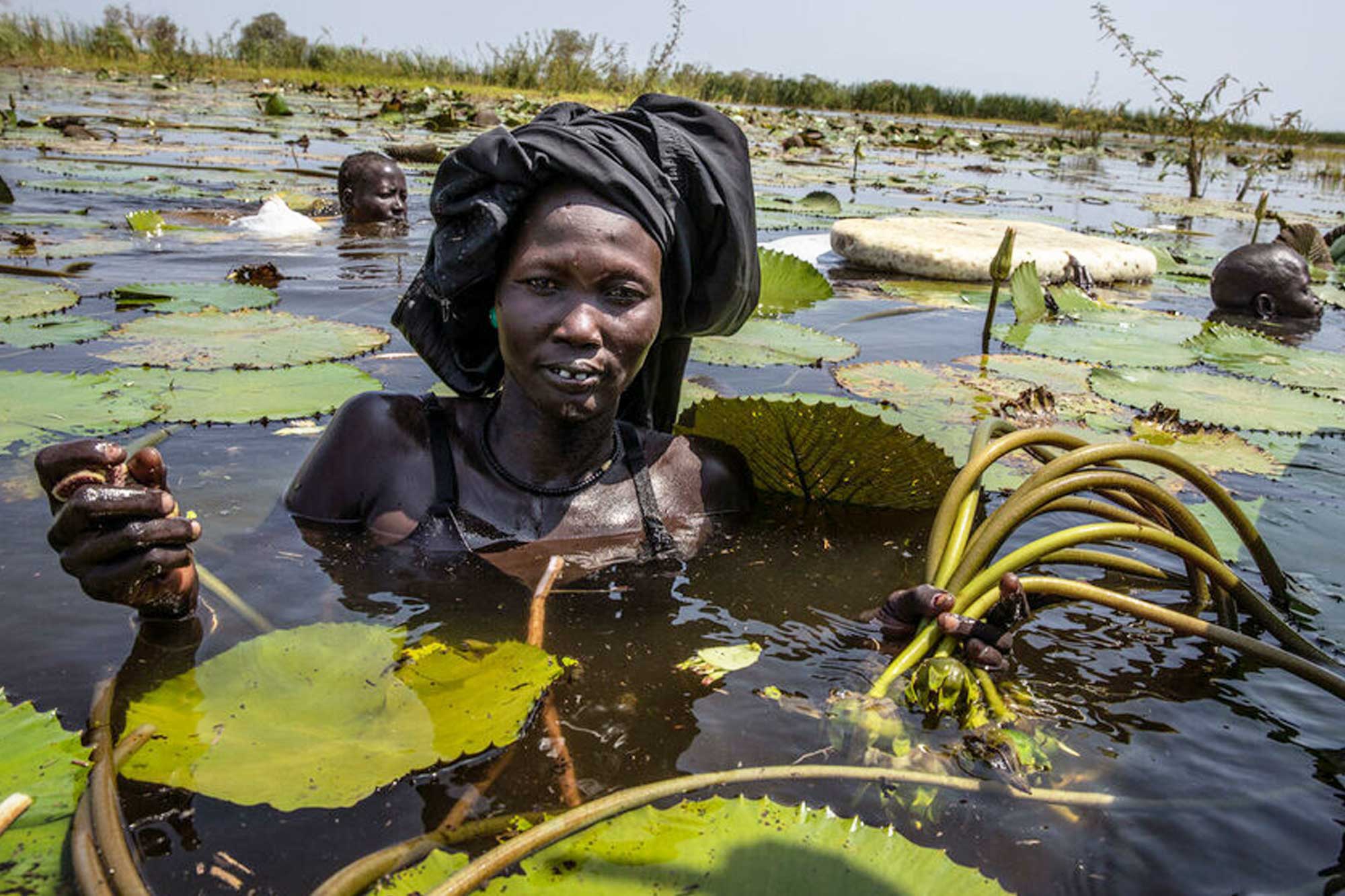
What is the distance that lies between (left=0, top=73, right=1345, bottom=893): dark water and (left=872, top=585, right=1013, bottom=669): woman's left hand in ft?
0.44

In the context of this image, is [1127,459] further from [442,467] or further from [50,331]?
[50,331]

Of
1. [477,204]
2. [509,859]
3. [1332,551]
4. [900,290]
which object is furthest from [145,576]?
[900,290]

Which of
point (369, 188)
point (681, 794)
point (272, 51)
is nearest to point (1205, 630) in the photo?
point (681, 794)

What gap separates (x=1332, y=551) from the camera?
96.0 inches

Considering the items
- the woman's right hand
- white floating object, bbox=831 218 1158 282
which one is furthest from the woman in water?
white floating object, bbox=831 218 1158 282

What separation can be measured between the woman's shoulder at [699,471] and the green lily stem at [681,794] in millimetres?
1002

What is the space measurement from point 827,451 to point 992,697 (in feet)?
2.93

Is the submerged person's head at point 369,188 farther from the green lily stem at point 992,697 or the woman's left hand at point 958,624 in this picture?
the green lily stem at point 992,697

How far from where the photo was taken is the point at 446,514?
6.72 feet

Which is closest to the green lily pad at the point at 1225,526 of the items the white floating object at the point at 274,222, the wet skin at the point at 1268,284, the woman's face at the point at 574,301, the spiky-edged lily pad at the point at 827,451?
the spiky-edged lily pad at the point at 827,451

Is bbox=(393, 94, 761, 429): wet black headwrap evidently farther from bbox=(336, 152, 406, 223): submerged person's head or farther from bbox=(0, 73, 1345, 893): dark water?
bbox=(336, 152, 406, 223): submerged person's head

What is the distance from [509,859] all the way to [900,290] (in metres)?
5.04

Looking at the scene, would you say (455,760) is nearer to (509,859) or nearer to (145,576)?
(509,859)

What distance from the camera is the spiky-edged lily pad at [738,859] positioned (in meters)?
1.08
